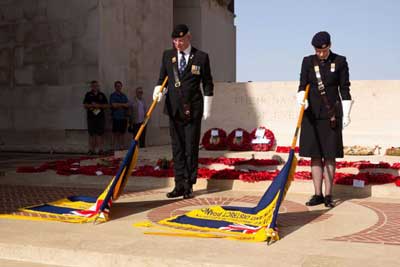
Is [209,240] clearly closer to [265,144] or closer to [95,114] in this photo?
[265,144]

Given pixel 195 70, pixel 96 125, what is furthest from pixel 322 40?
pixel 96 125

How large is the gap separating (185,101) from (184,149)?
1.95ft

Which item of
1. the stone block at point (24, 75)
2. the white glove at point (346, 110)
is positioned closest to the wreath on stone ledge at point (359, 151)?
the white glove at point (346, 110)

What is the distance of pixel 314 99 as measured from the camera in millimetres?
5836

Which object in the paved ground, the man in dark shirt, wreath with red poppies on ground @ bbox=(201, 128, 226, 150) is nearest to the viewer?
the paved ground

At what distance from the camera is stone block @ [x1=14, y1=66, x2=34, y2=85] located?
14.1 metres

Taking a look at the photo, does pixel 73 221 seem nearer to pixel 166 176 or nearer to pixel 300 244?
pixel 300 244

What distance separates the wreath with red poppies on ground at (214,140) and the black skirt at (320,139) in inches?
184

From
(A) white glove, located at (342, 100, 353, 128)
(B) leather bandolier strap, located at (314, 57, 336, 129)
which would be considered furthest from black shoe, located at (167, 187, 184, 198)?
(A) white glove, located at (342, 100, 353, 128)


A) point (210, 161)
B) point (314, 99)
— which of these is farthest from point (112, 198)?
Result: point (210, 161)

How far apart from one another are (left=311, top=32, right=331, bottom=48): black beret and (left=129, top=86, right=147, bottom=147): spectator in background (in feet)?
27.3

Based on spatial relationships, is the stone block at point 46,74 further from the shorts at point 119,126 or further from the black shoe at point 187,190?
the black shoe at point 187,190

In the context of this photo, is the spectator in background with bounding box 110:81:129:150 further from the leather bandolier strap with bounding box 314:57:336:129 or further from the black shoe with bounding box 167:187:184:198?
the leather bandolier strap with bounding box 314:57:336:129

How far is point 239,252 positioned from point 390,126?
24.5ft
